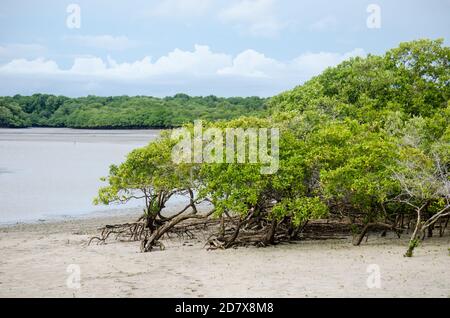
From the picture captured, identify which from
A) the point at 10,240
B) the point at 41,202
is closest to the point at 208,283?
the point at 10,240

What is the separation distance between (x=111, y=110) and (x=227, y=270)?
139 meters

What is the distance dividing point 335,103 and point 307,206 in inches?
418

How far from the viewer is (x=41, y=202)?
1604 inches

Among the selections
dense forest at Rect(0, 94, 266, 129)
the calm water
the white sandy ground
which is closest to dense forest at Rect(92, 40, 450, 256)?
the white sandy ground

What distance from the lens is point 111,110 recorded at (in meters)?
152

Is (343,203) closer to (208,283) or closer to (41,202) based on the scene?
(208,283)

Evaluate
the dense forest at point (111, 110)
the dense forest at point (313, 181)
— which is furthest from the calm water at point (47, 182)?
the dense forest at point (111, 110)

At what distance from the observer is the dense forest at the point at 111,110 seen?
133 meters

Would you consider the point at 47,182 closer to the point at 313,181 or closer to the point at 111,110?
the point at 313,181

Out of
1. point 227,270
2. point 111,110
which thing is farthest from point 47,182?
point 111,110

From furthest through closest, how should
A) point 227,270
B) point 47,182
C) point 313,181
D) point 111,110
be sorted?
point 111,110, point 47,182, point 313,181, point 227,270

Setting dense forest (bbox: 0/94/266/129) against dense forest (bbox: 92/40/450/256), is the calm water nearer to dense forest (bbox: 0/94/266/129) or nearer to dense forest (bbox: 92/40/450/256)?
dense forest (bbox: 92/40/450/256)

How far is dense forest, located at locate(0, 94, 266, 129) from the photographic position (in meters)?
133

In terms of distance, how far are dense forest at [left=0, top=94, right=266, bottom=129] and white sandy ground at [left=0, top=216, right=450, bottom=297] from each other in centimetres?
9908
